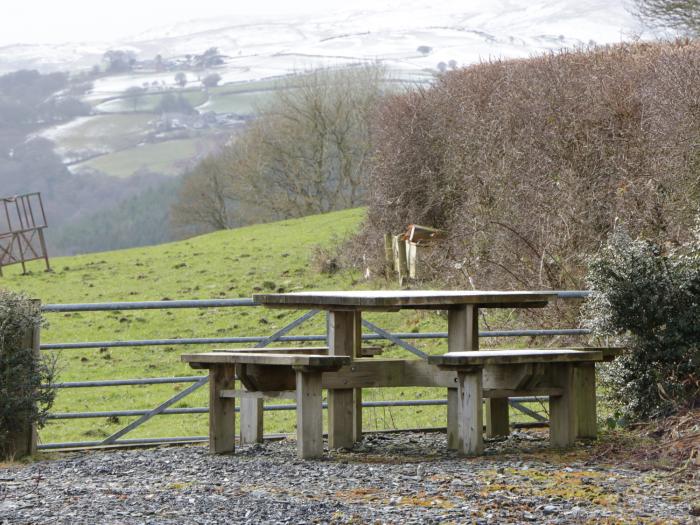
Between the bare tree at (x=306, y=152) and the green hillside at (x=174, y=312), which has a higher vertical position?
the bare tree at (x=306, y=152)

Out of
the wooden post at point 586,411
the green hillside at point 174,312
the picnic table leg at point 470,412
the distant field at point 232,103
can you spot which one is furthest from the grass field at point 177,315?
the distant field at point 232,103

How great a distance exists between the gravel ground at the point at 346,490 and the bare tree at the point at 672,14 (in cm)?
1858

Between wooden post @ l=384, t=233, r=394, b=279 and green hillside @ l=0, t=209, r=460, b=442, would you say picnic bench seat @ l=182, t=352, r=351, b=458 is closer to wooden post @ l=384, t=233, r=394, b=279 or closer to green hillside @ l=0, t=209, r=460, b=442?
green hillside @ l=0, t=209, r=460, b=442

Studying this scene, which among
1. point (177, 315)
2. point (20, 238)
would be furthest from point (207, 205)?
point (177, 315)

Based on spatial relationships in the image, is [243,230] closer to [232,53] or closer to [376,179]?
[376,179]

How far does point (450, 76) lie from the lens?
2131 centimetres

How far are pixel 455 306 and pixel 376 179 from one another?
14636 millimetres

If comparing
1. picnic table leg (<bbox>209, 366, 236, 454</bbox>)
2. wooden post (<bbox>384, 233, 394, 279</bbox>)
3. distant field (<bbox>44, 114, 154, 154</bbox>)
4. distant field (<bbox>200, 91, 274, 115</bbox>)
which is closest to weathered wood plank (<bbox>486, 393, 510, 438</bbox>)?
picnic table leg (<bbox>209, 366, 236, 454</bbox>)

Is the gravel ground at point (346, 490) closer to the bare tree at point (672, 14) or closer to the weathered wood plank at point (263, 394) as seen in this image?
the weathered wood plank at point (263, 394)

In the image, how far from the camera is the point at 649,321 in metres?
8.29

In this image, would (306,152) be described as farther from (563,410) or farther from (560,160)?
A: (563,410)

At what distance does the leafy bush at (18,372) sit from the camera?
790cm

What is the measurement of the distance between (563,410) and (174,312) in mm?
15397

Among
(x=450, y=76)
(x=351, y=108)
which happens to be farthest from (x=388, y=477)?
(x=351, y=108)
